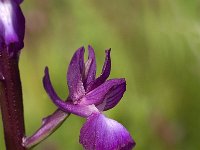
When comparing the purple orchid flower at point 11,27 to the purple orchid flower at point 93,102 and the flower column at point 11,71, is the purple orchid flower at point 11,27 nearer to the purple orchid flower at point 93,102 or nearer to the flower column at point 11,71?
the flower column at point 11,71

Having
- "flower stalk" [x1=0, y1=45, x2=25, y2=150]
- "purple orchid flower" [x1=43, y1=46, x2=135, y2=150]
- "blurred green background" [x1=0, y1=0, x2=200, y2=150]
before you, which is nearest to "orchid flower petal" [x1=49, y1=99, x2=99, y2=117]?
"purple orchid flower" [x1=43, y1=46, x2=135, y2=150]

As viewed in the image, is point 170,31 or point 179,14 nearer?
point 179,14

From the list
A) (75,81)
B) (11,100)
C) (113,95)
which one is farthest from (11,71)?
(113,95)

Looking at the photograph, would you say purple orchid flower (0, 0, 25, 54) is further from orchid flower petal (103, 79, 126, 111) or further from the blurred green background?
the blurred green background

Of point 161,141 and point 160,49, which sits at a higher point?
point 160,49

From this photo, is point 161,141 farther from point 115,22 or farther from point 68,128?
point 115,22

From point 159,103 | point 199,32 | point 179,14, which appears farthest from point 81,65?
point 159,103

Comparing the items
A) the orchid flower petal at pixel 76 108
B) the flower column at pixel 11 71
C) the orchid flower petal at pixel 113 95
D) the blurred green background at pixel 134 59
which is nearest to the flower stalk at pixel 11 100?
the flower column at pixel 11 71
